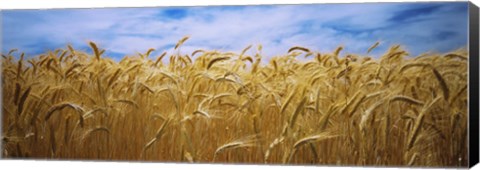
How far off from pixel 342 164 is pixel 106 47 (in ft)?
6.88

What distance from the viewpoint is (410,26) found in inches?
302

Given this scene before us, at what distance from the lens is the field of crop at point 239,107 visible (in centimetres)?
766

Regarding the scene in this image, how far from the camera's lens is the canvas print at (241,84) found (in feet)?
25.1

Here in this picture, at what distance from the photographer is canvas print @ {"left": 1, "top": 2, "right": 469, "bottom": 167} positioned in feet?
25.1

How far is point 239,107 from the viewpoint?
802cm

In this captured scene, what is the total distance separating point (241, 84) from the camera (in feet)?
26.3

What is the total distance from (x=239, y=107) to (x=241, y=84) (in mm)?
179

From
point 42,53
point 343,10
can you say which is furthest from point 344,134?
point 42,53

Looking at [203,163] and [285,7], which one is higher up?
[285,7]

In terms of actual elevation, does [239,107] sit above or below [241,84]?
below

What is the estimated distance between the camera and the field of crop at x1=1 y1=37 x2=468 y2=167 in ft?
25.1

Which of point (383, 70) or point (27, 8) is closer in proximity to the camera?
point (383, 70)

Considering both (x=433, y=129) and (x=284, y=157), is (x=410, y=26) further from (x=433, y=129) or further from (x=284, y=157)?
(x=284, y=157)

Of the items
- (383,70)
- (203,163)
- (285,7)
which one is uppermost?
(285,7)
